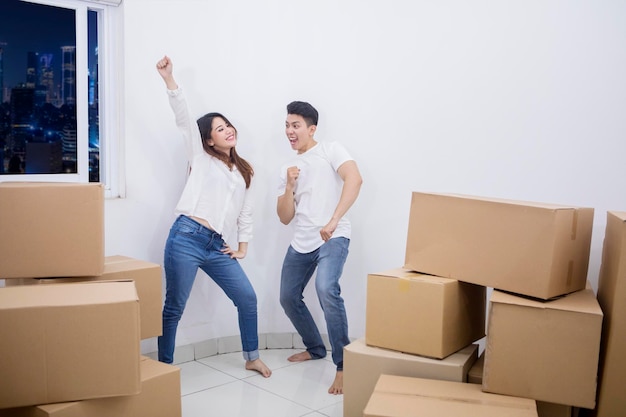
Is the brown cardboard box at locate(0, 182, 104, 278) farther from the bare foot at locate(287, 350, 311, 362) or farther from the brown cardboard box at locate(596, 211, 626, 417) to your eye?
the brown cardboard box at locate(596, 211, 626, 417)

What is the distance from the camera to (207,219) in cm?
282

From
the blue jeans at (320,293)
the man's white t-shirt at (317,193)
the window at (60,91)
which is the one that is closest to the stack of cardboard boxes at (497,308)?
the blue jeans at (320,293)

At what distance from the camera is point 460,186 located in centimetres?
298

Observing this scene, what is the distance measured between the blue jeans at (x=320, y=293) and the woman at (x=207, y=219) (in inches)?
8.9

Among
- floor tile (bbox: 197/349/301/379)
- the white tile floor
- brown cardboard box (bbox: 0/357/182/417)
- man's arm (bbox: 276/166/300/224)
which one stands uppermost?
man's arm (bbox: 276/166/300/224)

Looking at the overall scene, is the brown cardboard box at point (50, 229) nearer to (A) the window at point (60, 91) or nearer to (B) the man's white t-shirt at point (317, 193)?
(A) the window at point (60, 91)

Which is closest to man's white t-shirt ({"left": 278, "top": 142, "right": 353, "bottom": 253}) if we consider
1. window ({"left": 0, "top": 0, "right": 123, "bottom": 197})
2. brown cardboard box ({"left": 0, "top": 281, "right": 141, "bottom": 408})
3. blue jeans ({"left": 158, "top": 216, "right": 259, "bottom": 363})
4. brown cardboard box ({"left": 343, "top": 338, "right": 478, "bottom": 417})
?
blue jeans ({"left": 158, "top": 216, "right": 259, "bottom": 363})

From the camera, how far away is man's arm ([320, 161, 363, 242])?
2801mm

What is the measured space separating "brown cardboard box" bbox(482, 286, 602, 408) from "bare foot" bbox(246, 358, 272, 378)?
1.30 meters

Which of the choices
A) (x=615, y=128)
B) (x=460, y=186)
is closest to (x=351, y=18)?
(x=460, y=186)

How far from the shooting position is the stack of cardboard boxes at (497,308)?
1.89 meters

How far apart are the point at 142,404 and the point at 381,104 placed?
1.93 metres

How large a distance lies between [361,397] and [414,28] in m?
1.85

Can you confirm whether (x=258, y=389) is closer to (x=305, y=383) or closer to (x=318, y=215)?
(x=305, y=383)
